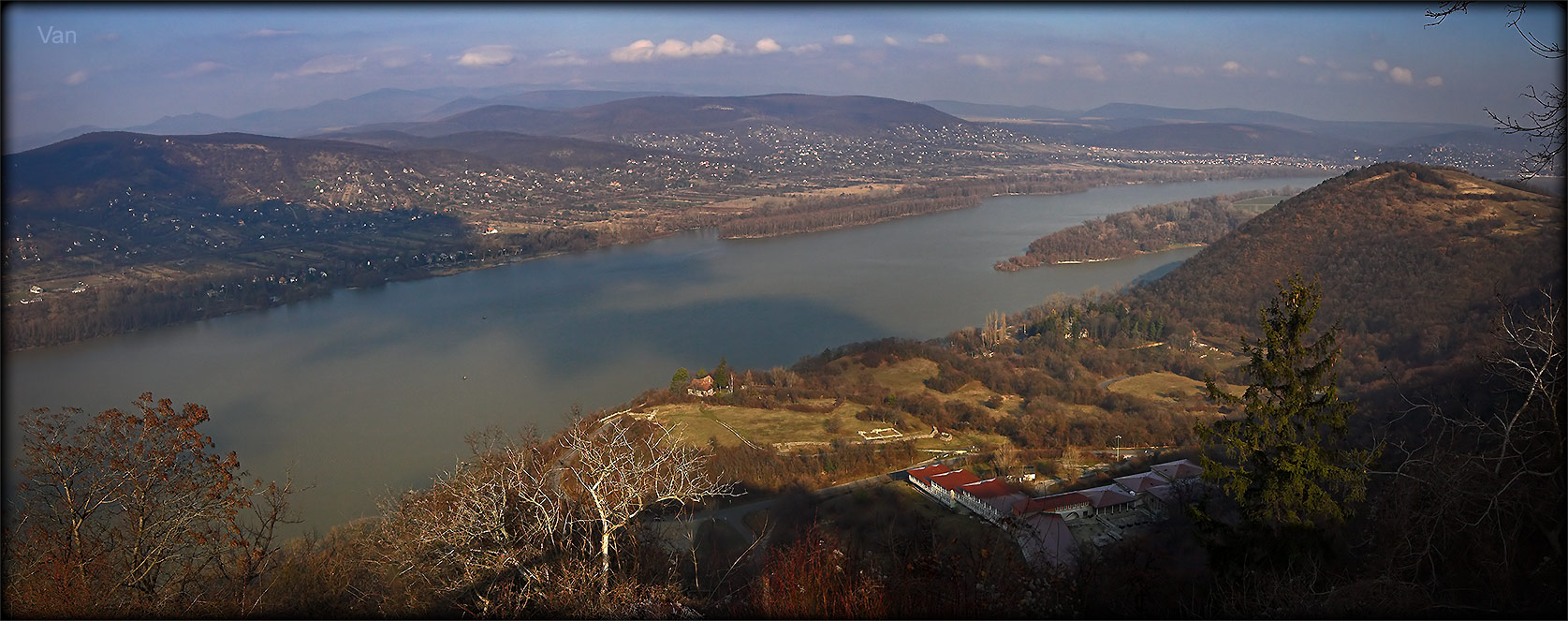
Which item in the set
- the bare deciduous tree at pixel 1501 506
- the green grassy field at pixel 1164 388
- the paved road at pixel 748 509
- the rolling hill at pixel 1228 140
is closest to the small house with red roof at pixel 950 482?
the paved road at pixel 748 509

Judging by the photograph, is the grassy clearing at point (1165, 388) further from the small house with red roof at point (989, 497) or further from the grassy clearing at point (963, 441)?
the small house with red roof at point (989, 497)

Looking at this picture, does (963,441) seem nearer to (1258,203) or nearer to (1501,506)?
(1501,506)

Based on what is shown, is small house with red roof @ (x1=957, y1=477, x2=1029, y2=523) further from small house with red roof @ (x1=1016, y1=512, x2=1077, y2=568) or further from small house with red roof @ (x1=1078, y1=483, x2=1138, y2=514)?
small house with red roof @ (x1=1078, y1=483, x2=1138, y2=514)

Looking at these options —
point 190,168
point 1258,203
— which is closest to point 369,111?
point 190,168

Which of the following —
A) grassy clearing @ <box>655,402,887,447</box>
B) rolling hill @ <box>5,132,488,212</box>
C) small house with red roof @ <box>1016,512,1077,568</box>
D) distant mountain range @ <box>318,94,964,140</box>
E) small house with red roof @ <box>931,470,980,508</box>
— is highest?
distant mountain range @ <box>318,94,964,140</box>

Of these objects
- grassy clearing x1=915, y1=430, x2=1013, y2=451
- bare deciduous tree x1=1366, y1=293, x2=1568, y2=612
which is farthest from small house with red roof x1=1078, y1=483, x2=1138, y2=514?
bare deciduous tree x1=1366, y1=293, x2=1568, y2=612

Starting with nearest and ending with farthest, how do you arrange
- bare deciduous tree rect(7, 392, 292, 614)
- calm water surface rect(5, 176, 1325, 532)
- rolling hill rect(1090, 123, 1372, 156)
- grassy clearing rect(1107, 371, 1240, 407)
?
1. bare deciduous tree rect(7, 392, 292, 614)
2. calm water surface rect(5, 176, 1325, 532)
3. grassy clearing rect(1107, 371, 1240, 407)
4. rolling hill rect(1090, 123, 1372, 156)
